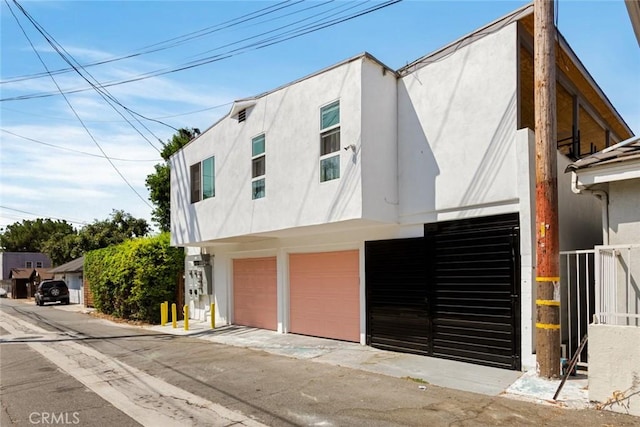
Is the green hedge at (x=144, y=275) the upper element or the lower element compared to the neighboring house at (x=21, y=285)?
upper

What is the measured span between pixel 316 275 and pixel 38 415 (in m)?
6.96


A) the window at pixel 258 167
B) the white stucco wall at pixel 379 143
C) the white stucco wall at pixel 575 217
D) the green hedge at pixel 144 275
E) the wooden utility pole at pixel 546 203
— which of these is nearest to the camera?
the wooden utility pole at pixel 546 203

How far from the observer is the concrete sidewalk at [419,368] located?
6328mm

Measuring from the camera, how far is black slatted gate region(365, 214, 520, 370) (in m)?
7.88

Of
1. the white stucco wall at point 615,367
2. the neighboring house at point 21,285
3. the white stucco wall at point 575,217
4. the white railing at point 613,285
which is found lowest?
the neighboring house at point 21,285

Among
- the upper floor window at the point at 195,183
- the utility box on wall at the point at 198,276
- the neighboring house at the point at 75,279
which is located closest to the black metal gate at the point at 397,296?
the upper floor window at the point at 195,183

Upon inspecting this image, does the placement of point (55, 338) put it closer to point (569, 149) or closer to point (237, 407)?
point (237, 407)

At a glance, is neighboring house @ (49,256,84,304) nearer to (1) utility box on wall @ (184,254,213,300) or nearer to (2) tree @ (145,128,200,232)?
(2) tree @ (145,128,200,232)

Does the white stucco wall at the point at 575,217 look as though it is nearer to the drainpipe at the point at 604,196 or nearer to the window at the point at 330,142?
the drainpipe at the point at 604,196

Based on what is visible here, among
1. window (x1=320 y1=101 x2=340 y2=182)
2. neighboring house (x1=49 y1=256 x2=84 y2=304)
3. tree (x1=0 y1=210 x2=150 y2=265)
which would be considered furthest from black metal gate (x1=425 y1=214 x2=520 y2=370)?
tree (x1=0 y1=210 x2=150 y2=265)

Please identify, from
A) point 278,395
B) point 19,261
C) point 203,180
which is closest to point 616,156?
point 278,395

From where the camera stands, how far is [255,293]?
46.3ft

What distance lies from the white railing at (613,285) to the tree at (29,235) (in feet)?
239

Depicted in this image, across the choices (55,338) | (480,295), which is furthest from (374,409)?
(55,338)
